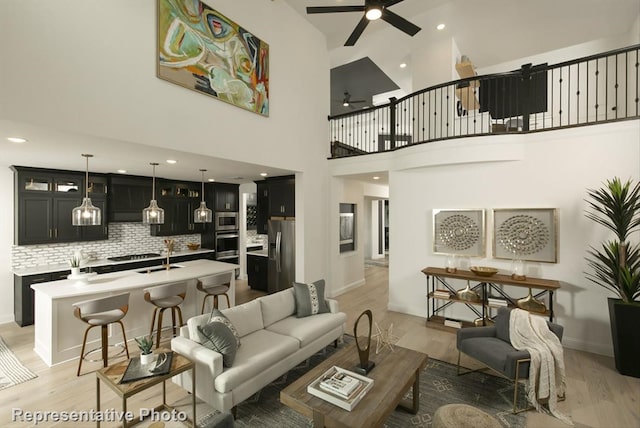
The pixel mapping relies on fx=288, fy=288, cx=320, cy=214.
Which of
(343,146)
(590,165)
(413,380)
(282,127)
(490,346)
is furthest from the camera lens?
(343,146)

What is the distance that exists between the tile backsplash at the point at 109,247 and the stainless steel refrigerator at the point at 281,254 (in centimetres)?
244

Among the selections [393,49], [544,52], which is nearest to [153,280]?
[393,49]

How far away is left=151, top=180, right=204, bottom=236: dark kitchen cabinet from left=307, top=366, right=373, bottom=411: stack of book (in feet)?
18.5

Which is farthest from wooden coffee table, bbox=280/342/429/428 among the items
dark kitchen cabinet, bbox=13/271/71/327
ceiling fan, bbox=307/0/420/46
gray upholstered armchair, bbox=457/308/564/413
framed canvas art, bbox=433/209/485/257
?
dark kitchen cabinet, bbox=13/271/71/327

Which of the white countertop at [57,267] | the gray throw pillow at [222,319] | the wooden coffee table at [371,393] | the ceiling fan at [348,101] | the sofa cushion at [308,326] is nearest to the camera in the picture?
the wooden coffee table at [371,393]

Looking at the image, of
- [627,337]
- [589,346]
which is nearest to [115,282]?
[627,337]

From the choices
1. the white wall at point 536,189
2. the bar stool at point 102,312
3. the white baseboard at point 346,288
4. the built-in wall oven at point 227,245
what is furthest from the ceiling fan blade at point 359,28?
the built-in wall oven at point 227,245

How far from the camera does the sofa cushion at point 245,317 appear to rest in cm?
324

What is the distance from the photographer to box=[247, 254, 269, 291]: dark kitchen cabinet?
6.64m

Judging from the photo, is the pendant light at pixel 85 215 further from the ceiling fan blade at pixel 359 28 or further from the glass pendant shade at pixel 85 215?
the ceiling fan blade at pixel 359 28

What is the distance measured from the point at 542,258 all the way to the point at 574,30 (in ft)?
15.8

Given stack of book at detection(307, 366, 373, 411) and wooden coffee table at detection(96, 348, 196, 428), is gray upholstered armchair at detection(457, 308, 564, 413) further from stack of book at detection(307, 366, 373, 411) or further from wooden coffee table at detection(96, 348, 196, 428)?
wooden coffee table at detection(96, 348, 196, 428)

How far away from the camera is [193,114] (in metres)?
3.74

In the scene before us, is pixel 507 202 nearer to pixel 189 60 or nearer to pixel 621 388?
pixel 621 388
